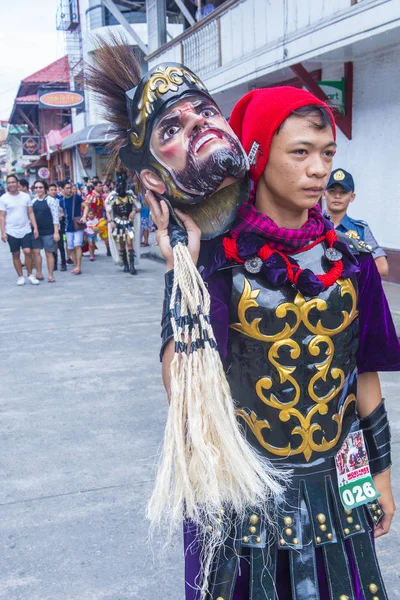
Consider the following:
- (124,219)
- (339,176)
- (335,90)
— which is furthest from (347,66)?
(339,176)

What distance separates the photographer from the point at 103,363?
20.2 ft

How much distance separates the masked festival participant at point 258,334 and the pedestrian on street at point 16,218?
30.4ft

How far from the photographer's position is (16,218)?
34.9 feet

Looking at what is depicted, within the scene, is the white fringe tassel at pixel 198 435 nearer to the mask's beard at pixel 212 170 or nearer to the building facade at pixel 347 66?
the mask's beard at pixel 212 170

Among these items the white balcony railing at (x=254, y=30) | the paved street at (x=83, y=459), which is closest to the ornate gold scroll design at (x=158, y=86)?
the paved street at (x=83, y=459)

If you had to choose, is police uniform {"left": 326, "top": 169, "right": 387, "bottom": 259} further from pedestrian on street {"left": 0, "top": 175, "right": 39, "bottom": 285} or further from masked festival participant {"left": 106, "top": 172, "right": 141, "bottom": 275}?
pedestrian on street {"left": 0, "top": 175, "right": 39, "bottom": 285}

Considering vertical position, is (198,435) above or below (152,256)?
above

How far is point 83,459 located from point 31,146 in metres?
40.0

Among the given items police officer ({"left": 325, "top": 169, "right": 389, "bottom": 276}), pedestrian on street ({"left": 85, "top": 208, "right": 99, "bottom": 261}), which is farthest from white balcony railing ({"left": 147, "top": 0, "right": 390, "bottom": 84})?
police officer ({"left": 325, "top": 169, "right": 389, "bottom": 276})

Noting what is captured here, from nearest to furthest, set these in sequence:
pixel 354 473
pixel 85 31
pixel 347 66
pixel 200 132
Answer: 1. pixel 200 132
2. pixel 354 473
3. pixel 347 66
4. pixel 85 31

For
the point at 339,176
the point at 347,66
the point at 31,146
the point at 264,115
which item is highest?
the point at 347,66

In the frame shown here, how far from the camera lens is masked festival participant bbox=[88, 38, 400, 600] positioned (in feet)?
4.88

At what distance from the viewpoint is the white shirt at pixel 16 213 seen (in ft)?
34.6

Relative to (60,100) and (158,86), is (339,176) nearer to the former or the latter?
(158,86)
